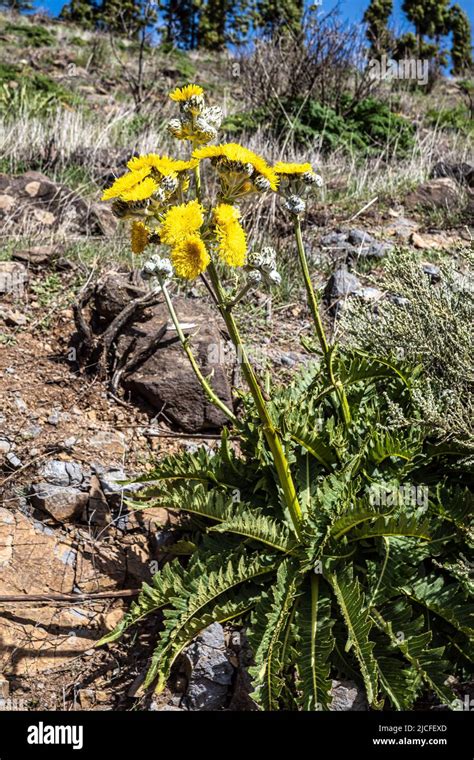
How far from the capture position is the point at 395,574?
2168 millimetres

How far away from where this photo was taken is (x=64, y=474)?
115 inches

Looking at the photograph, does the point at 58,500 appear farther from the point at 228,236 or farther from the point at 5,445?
the point at 228,236

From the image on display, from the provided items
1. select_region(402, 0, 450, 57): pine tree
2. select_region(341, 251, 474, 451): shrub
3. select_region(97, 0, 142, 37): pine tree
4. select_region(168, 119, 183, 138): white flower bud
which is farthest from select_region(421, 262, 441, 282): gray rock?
select_region(402, 0, 450, 57): pine tree

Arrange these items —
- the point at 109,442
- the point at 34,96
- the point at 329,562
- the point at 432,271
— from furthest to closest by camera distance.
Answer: the point at 34,96 → the point at 432,271 → the point at 109,442 → the point at 329,562

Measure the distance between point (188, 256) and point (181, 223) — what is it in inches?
3.7

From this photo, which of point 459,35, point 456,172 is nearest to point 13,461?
point 456,172

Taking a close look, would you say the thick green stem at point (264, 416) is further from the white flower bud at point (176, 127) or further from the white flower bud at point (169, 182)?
the white flower bud at point (176, 127)

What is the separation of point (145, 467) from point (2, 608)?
79 centimetres

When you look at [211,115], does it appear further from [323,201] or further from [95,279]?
[323,201]

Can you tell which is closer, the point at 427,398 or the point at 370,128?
the point at 427,398

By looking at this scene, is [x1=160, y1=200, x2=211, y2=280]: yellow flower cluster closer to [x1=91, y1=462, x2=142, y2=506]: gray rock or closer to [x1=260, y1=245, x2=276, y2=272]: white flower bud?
[x1=260, y1=245, x2=276, y2=272]: white flower bud

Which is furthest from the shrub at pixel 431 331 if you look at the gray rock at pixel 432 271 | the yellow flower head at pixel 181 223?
the gray rock at pixel 432 271

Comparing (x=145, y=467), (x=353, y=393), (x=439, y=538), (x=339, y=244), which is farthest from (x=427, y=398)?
(x=339, y=244)

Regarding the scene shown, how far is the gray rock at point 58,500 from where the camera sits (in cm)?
282
